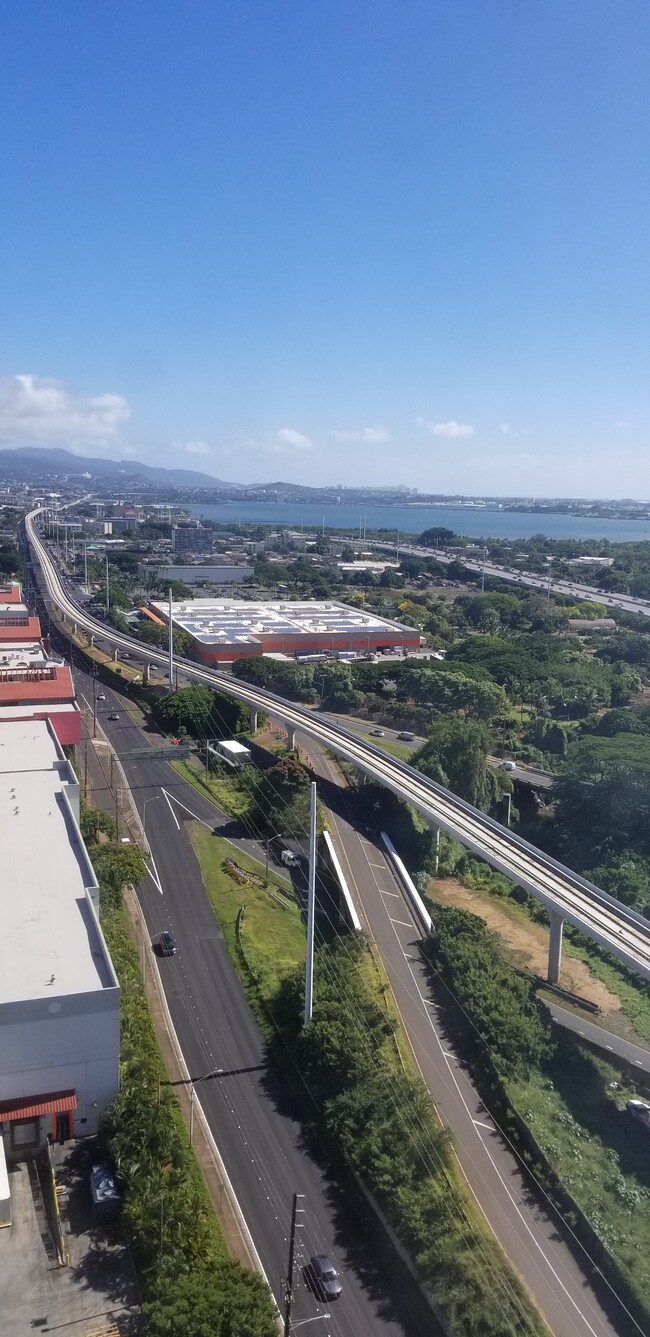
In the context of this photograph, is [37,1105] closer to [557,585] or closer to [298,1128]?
[298,1128]

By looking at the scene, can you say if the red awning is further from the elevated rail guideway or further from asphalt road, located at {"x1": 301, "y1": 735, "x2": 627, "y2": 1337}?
the elevated rail guideway

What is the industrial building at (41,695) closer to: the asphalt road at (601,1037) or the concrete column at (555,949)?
the concrete column at (555,949)

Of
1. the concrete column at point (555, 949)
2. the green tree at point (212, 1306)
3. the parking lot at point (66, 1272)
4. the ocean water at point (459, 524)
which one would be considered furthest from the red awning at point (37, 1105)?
the ocean water at point (459, 524)

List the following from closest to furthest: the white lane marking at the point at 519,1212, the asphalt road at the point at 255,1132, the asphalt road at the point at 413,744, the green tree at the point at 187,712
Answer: the white lane marking at the point at 519,1212, the asphalt road at the point at 255,1132, the asphalt road at the point at 413,744, the green tree at the point at 187,712

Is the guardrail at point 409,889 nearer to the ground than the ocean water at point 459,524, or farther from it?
nearer to the ground

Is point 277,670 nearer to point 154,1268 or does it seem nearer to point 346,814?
point 346,814
